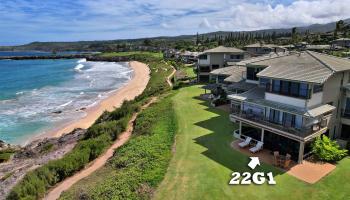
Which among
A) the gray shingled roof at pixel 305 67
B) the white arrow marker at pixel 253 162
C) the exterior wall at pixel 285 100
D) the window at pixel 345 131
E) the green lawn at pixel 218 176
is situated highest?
the gray shingled roof at pixel 305 67

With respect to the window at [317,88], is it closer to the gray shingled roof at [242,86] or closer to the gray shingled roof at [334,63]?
the gray shingled roof at [334,63]

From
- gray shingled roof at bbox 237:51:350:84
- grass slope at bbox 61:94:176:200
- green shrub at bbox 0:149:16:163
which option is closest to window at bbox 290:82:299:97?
gray shingled roof at bbox 237:51:350:84

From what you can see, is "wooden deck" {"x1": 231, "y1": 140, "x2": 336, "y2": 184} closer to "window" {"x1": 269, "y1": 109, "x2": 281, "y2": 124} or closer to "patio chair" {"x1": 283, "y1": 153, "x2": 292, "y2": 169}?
"patio chair" {"x1": 283, "y1": 153, "x2": 292, "y2": 169}

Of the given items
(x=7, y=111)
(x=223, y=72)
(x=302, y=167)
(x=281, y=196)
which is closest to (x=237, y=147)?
(x=302, y=167)

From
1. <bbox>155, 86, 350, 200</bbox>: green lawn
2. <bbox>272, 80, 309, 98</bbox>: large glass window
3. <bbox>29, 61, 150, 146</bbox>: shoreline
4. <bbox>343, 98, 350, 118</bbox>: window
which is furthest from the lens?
<bbox>29, 61, 150, 146</bbox>: shoreline

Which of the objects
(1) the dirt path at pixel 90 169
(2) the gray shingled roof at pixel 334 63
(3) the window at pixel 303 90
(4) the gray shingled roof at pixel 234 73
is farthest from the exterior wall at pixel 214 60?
(3) the window at pixel 303 90

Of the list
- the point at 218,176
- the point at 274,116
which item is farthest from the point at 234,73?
the point at 218,176

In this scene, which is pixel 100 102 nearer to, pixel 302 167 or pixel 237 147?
pixel 237 147
